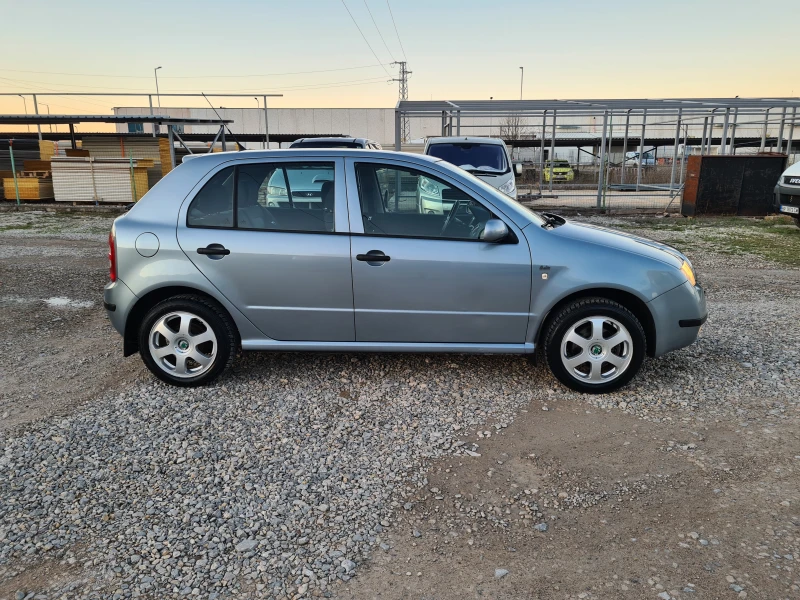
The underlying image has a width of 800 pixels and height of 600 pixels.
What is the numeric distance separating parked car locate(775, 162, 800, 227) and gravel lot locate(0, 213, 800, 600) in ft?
25.5

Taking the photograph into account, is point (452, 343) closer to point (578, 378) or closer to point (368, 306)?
point (368, 306)

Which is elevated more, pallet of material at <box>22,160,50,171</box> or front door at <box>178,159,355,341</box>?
pallet of material at <box>22,160,50,171</box>

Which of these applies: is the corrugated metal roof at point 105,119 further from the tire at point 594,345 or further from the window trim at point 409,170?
the tire at point 594,345

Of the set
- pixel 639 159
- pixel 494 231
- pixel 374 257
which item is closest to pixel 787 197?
pixel 639 159

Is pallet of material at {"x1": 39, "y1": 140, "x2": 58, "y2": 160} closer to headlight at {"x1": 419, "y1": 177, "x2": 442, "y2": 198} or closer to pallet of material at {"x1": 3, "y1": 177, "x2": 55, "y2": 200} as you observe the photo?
pallet of material at {"x1": 3, "y1": 177, "x2": 55, "y2": 200}

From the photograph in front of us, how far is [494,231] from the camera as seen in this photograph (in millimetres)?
4078

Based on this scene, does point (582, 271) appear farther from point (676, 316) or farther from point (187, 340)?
point (187, 340)

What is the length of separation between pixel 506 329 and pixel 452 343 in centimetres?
→ 40

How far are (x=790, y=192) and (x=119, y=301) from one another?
12.2 m

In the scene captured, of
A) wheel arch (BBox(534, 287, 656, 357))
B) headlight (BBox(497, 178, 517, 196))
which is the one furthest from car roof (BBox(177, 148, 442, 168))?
headlight (BBox(497, 178, 517, 196))

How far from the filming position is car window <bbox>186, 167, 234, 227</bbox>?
170 inches

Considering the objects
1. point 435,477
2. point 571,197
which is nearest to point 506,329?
point 435,477

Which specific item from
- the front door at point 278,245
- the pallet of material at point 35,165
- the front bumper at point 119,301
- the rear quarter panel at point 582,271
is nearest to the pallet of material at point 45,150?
the pallet of material at point 35,165

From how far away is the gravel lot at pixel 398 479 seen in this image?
256 cm
